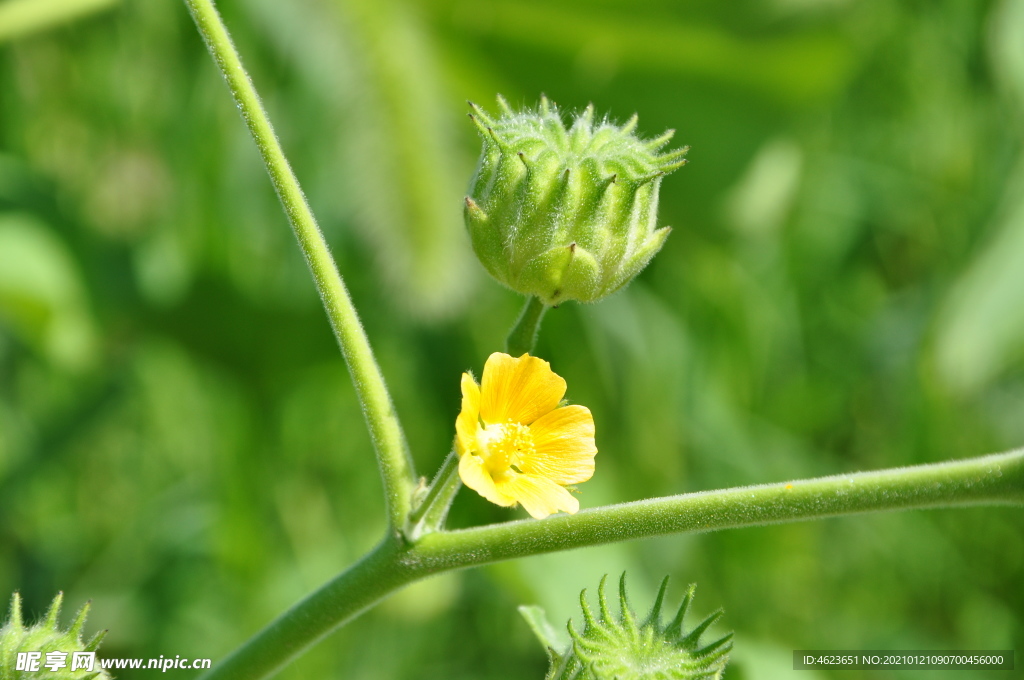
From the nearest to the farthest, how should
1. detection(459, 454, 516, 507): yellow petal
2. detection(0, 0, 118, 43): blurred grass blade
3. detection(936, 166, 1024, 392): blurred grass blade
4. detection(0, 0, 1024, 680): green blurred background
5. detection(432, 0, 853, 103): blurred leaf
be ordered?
detection(459, 454, 516, 507): yellow petal < detection(0, 0, 118, 43): blurred grass blade < detection(936, 166, 1024, 392): blurred grass blade < detection(0, 0, 1024, 680): green blurred background < detection(432, 0, 853, 103): blurred leaf

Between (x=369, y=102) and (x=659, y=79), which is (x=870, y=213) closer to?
(x=659, y=79)

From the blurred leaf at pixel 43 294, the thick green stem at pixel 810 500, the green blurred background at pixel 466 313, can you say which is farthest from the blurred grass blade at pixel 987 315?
the blurred leaf at pixel 43 294

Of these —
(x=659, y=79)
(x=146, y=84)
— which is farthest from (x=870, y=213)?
(x=146, y=84)

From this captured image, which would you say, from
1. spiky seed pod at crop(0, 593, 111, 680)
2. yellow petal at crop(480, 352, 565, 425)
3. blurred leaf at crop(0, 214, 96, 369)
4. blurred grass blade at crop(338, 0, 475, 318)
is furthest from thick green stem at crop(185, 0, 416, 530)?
blurred leaf at crop(0, 214, 96, 369)

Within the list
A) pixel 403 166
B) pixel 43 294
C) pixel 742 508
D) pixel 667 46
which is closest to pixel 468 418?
pixel 742 508

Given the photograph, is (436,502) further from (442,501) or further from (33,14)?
(33,14)

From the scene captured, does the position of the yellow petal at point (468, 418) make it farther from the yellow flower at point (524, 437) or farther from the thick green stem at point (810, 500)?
the thick green stem at point (810, 500)

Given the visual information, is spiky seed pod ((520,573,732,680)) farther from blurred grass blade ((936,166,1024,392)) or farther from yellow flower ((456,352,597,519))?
Result: blurred grass blade ((936,166,1024,392))
